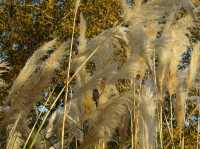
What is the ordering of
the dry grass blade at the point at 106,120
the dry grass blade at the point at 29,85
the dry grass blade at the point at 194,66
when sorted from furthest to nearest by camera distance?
the dry grass blade at the point at 194,66
the dry grass blade at the point at 29,85
the dry grass blade at the point at 106,120

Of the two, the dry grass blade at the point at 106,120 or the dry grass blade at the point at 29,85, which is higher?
the dry grass blade at the point at 29,85

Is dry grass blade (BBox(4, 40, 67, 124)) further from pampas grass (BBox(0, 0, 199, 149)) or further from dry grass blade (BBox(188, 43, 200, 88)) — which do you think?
dry grass blade (BBox(188, 43, 200, 88))

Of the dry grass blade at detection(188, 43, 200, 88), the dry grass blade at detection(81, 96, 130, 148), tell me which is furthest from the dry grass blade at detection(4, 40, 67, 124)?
the dry grass blade at detection(188, 43, 200, 88)

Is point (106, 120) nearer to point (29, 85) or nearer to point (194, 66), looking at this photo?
point (29, 85)

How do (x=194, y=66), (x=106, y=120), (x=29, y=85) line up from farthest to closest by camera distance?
(x=194, y=66)
(x=29, y=85)
(x=106, y=120)

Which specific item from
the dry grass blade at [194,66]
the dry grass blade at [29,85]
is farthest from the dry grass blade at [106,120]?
the dry grass blade at [194,66]

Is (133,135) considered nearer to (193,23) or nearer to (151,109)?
(151,109)

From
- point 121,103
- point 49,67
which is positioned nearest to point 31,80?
point 49,67

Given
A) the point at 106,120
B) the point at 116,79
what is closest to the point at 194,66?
the point at 116,79

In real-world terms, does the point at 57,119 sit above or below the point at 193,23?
below

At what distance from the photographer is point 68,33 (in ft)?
34.9

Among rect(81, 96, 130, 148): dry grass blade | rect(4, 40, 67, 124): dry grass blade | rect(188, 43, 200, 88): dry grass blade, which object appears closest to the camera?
rect(81, 96, 130, 148): dry grass blade

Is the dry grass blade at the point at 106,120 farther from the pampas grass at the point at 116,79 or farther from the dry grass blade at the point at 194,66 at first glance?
the dry grass blade at the point at 194,66

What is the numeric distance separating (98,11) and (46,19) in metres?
1.03
